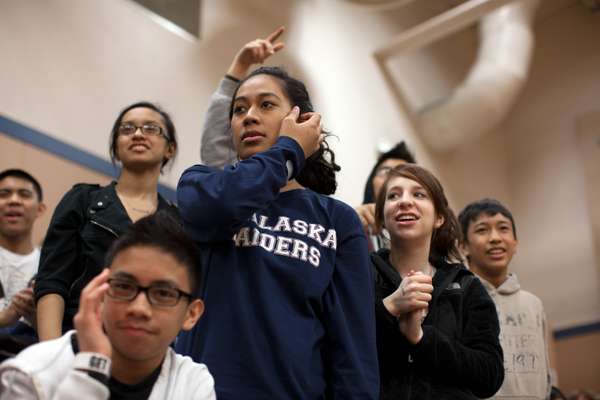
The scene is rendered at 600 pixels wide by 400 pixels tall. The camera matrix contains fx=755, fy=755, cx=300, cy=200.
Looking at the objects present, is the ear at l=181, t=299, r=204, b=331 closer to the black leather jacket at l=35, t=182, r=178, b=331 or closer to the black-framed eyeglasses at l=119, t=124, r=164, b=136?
the black leather jacket at l=35, t=182, r=178, b=331

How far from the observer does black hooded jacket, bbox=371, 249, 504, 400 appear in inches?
83.5

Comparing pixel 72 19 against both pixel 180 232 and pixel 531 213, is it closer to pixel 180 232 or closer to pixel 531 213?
pixel 180 232

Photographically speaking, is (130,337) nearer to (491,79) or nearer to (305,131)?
(305,131)

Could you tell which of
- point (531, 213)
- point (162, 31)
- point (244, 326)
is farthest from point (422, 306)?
point (531, 213)

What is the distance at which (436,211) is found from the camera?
2.56 m

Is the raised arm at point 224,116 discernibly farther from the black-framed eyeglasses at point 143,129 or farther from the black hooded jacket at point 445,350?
the black hooded jacket at point 445,350

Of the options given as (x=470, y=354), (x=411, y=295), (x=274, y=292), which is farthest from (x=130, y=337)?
(x=470, y=354)

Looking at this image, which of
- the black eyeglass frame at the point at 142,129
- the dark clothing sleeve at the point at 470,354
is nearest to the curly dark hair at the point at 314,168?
the dark clothing sleeve at the point at 470,354

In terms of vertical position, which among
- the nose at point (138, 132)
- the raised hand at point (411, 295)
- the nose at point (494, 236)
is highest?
the nose at point (138, 132)

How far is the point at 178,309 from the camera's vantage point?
1.65 meters

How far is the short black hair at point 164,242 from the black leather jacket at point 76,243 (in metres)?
0.63

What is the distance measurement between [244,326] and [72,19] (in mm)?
3423

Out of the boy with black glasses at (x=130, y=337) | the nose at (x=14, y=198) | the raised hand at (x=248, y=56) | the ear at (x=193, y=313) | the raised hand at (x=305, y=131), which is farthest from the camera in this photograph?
the nose at (x=14, y=198)

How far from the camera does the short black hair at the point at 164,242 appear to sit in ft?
5.58
